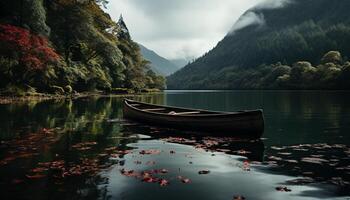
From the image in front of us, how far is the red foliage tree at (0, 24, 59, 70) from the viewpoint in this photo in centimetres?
4684

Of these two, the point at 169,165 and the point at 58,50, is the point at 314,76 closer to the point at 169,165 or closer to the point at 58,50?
the point at 58,50

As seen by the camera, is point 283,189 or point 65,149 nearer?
point 283,189

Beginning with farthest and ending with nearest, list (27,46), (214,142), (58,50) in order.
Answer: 1. (58,50)
2. (27,46)
3. (214,142)

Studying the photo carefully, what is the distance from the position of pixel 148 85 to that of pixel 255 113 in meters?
107

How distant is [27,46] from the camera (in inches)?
1881

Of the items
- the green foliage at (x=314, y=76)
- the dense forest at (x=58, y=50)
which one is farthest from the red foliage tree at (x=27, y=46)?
the green foliage at (x=314, y=76)

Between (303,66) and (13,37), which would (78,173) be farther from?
(303,66)

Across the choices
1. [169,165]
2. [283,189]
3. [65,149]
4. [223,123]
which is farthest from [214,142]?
[283,189]

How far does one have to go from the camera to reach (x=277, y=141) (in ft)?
61.1

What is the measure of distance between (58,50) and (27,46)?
1688cm

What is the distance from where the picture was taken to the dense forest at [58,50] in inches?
1927

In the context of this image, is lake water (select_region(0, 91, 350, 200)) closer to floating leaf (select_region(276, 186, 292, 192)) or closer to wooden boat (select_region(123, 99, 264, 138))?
floating leaf (select_region(276, 186, 292, 192))

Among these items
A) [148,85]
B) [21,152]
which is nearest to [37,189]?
[21,152]

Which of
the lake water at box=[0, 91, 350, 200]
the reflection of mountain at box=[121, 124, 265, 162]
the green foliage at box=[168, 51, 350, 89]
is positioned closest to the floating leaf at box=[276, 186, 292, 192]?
the lake water at box=[0, 91, 350, 200]
